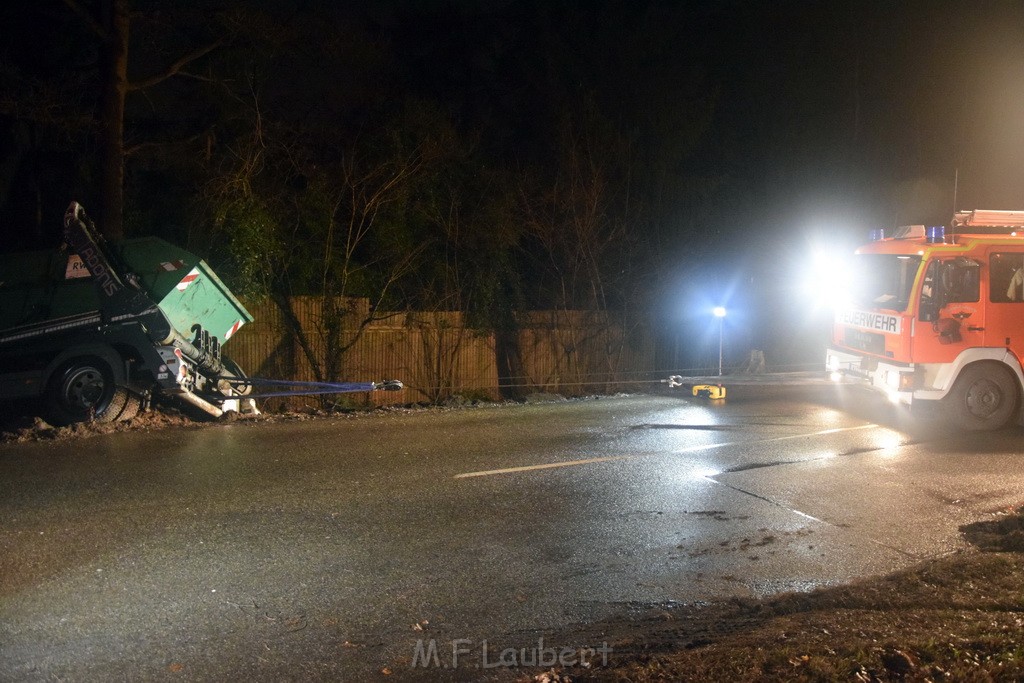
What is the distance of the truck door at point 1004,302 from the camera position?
12.2 metres

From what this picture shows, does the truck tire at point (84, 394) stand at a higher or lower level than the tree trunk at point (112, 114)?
lower

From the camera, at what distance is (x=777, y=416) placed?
1339cm

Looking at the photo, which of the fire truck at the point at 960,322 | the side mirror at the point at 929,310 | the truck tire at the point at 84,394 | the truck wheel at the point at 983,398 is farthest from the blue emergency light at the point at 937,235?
the truck tire at the point at 84,394

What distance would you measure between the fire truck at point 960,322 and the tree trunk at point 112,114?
39.9 ft

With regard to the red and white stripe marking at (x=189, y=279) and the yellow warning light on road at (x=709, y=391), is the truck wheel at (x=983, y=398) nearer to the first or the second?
the yellow warning light on road at (x=709, y=391)

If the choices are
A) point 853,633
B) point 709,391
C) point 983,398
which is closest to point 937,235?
point 983,398

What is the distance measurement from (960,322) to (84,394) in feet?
38.8

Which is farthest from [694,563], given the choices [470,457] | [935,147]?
[935,147]

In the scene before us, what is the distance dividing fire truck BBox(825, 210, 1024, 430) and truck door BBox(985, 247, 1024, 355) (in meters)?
0.01

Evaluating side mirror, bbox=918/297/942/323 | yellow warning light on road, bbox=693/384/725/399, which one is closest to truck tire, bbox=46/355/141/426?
yellow warning light on road, bbox=693/384/725/399

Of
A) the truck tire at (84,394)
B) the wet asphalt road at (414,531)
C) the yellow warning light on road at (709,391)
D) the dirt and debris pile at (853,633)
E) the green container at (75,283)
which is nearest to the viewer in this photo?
the dirt and debris pile at (853,633)

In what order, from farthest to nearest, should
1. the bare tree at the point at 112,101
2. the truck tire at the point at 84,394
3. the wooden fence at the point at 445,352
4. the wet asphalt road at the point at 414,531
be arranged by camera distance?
the wooden fence at the point at 445,352, the bare tree at the point at 112,101, the truck tire at the point at 84,394, the wet asphalt road at the point at 414,531

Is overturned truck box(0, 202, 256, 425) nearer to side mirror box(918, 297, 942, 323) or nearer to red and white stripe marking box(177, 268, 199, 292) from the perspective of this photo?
red and white stripe marking box(177, 268, 199, 292)

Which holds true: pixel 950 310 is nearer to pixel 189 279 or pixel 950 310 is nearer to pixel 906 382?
pixel 906 382
